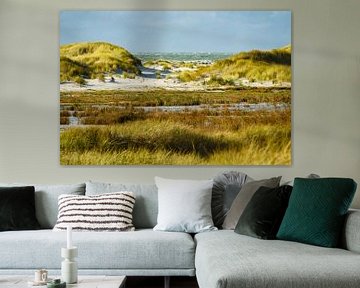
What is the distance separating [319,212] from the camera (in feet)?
14.1

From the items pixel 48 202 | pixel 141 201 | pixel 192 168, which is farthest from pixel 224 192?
pixel 48 202

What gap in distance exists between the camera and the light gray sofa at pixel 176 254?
10.5ft

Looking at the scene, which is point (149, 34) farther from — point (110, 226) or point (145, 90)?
point (110, 226)

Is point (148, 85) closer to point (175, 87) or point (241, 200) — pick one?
point (175, 87)

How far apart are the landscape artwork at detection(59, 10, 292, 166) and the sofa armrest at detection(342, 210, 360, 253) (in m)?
1.64

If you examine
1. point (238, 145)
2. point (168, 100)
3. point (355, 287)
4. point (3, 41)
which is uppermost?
point (3, 41)

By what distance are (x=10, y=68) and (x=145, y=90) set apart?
3.95ft

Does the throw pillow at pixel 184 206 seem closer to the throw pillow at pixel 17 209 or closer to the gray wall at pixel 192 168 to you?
the gray wall at pixel 192 168

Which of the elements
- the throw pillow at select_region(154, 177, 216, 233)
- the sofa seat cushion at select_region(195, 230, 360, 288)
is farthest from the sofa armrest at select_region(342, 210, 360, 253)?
the throw pillow at select_region(154, 177, 216, 233)

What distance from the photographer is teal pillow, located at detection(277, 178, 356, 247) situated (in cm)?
423

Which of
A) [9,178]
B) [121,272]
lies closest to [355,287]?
[121,272]

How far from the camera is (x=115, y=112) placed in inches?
231

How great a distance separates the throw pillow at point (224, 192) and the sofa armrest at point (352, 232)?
127 cm

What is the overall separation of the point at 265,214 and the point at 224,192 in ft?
2.71
